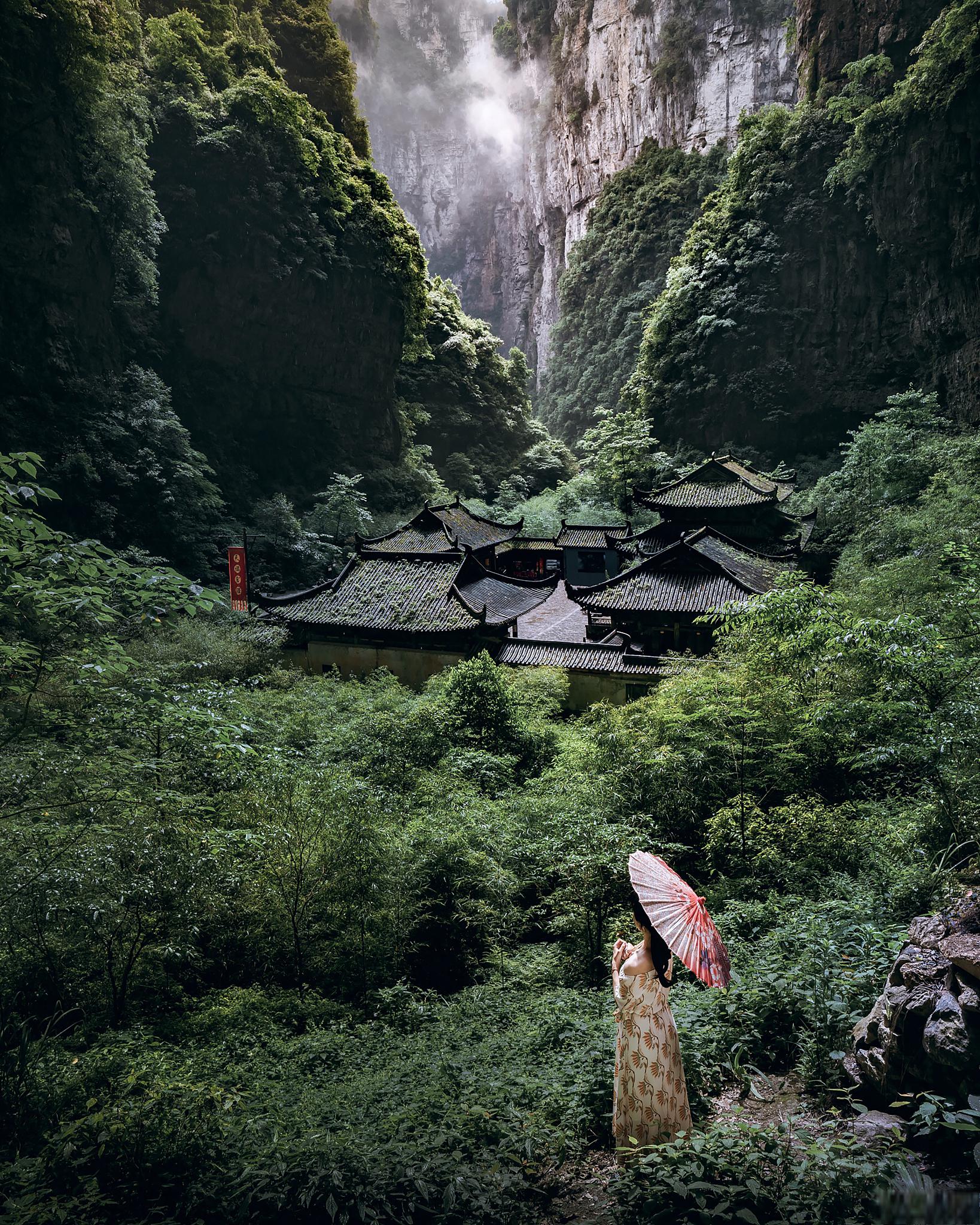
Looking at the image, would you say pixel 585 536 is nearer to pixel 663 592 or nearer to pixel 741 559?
pixel 741 559

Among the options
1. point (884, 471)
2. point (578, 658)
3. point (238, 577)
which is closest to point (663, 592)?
point (578, 658)

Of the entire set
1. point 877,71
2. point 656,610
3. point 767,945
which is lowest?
point 767,945

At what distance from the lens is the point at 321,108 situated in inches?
1443

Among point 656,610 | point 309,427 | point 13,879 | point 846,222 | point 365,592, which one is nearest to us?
point 13,879

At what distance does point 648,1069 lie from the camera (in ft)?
11.8

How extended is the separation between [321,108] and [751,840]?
142ft

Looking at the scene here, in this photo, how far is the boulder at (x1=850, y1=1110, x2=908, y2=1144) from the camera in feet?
10.0

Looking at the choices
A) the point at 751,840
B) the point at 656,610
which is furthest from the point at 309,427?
A: the point at 751,840

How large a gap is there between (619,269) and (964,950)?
55676mm

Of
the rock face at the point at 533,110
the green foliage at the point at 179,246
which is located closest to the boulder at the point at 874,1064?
the green foliage at the point at 179,246

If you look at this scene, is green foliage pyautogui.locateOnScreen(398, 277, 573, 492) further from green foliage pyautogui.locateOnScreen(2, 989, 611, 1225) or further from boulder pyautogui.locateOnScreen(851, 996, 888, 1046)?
boulder pyautogui.locateOnScreen(851, 996, 888, 1046)

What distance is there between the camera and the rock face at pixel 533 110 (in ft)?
160

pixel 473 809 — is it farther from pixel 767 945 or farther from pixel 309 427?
pixel 309 427

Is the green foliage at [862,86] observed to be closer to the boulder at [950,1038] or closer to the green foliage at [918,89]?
the green foliage at [918,89]
